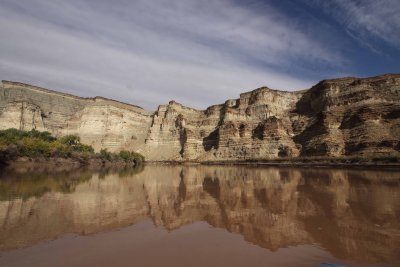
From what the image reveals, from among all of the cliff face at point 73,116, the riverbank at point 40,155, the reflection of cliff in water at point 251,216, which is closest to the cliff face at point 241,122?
the cliff face at point 73,116

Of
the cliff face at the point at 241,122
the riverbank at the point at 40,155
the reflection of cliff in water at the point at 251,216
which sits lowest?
the reflection of cliff in water at the point at 251,216

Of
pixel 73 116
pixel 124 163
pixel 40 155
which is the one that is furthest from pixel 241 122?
pixel 73 116

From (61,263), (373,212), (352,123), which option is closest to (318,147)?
(352,123)

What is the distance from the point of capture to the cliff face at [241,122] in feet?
154

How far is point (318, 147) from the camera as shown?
165 feet

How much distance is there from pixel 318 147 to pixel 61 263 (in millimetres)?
50983

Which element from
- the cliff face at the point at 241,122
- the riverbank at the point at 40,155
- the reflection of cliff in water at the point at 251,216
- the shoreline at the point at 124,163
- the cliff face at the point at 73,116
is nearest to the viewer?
the reflection of cliff in water at the point at 251,216

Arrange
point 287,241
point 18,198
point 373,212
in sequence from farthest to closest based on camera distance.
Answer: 1. point 18,198
2. point 373,212
3. point 287,241

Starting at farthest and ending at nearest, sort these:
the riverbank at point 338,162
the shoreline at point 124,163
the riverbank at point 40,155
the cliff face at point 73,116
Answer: the cliff face at point 73,116
the riverbank at point 40,155
the shoreline at point 124,163
the riverbank at point 338,162

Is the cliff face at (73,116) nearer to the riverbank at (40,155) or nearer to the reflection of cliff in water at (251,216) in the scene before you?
the riverbank at (40,155)

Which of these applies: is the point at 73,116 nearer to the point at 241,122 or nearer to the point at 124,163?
Answer: the point at 124,163

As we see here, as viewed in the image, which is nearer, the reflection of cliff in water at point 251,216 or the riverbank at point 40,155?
the reflection of cliff in water at point 251,216

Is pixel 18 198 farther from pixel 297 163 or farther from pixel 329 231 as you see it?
pixel 297 163

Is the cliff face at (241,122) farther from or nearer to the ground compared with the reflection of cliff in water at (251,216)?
farther from the ground
